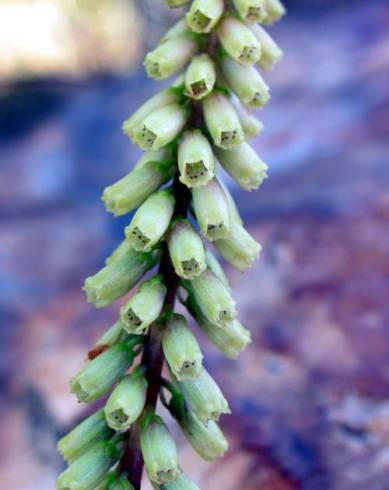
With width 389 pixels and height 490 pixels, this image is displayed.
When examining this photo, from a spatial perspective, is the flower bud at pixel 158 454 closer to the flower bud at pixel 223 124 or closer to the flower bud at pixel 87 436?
the flower bud at pixel 87 436

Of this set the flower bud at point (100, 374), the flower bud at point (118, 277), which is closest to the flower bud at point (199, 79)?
the flower bud at point (118, 277)

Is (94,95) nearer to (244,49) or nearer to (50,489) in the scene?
(50,489)

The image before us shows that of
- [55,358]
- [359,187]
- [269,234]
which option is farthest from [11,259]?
[359,187]

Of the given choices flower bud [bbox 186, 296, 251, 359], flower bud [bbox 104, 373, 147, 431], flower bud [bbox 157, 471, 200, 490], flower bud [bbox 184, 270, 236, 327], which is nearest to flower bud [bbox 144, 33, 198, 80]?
flower bud [bbox 184, 270, 236, 327]

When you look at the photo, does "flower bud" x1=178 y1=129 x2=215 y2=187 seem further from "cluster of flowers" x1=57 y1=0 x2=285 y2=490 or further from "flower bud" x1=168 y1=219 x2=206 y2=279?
"flower bud" x1=168 y1=219 x2=206 y2=279

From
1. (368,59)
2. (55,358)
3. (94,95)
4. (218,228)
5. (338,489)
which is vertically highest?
(94,95)

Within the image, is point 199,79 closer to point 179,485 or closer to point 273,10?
point 273,10

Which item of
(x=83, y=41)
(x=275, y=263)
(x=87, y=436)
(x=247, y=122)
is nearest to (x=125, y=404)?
(x=87, y=436)
